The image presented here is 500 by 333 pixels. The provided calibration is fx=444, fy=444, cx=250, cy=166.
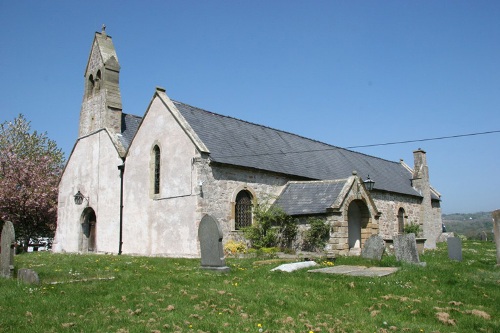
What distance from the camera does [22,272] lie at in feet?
37.4

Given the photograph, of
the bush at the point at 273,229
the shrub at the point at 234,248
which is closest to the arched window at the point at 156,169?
the shrub at the point at 234,248

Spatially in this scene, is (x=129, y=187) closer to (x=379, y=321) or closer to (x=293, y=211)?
(x=293, y=211)

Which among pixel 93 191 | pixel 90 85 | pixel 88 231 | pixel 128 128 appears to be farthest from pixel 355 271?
pixel 90 85

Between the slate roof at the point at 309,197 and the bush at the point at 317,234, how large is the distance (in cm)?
55

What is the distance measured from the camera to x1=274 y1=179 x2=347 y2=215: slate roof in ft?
68.1

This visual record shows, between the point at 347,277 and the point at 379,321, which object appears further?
the point at 347,277

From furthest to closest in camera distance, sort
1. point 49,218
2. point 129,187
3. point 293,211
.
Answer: point 49,218 → point 129,187 → point 293,211

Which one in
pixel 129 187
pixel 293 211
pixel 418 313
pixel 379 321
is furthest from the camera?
pixel 129 187

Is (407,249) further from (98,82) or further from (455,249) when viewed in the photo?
(98,82)

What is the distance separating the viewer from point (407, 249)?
47.3 feet

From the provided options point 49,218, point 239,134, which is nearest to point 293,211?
point 239,134

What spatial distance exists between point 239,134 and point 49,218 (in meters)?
17.1

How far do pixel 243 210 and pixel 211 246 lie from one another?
842cm

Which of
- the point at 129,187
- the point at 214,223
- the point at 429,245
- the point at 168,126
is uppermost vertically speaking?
the point at 168,126
